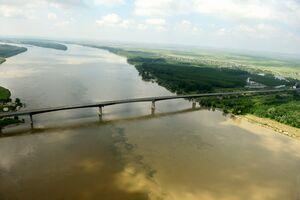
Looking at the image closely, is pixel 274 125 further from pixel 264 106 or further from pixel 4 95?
pixel 4 95

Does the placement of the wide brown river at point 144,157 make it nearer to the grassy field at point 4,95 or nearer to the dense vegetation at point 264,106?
the grassy field at point 4,95

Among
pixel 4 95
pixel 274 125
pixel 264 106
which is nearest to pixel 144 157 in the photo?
pixel 274 125

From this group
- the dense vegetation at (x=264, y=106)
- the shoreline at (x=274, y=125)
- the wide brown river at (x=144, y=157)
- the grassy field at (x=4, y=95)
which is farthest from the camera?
the grassy field at (x=4, y=95)

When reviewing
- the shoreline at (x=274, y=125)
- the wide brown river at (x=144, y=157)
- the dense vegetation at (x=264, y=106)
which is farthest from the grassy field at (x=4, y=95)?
the shoreline at (x=274, y=125)

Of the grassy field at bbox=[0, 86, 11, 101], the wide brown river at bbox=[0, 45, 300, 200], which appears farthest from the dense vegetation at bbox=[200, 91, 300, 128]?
the grassy field at bbox=[0, 86, 11, 101]

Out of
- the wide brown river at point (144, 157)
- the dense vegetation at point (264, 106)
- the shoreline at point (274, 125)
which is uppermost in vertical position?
the dense vegetation at point (264, 106)

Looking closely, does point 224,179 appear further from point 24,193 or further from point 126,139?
point 24,193
